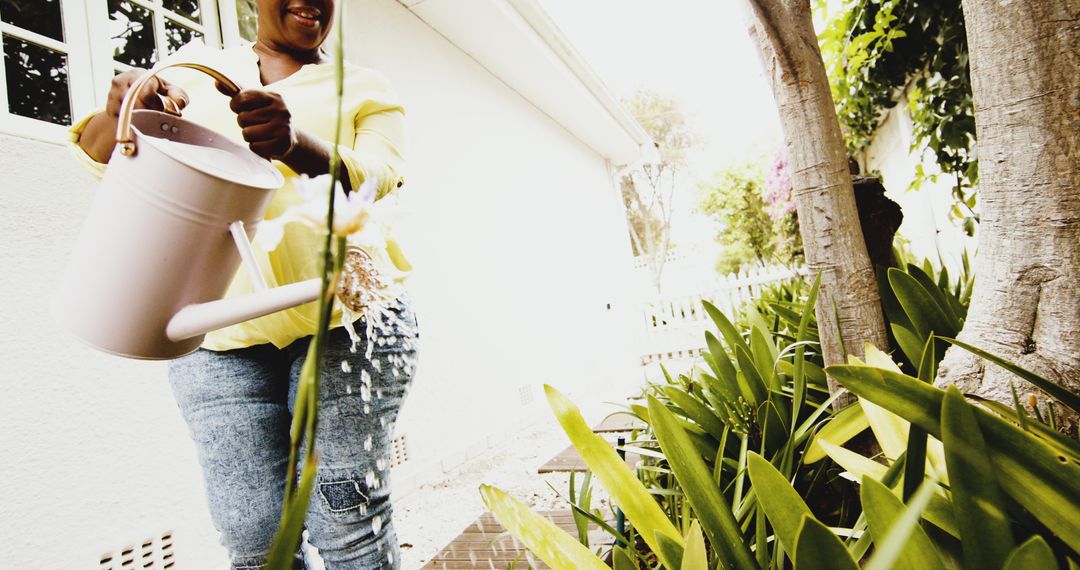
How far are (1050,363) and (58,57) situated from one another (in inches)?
110

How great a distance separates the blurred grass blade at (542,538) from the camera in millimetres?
748

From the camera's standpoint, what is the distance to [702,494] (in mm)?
737

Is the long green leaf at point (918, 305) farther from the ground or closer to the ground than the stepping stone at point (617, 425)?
farther from the ground

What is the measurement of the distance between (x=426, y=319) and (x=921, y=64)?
3.15 metres

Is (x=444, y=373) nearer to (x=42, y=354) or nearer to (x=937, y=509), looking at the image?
(x=42, y=354)

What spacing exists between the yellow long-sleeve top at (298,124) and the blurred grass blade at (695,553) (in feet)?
2.12

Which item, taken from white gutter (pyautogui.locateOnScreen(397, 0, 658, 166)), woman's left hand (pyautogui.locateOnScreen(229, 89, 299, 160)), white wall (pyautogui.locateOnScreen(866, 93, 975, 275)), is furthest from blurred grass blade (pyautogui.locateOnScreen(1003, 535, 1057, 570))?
white gutter (pyautogui.locateOnScreen(397, 0, 658, 166))

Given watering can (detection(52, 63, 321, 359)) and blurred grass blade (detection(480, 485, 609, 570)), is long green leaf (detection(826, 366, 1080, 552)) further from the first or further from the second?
watering can (detection(52, 63, 321, 359))

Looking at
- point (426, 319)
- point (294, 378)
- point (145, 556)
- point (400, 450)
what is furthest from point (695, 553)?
point (426, 319)

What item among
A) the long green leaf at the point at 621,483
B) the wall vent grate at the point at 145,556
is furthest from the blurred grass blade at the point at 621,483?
the wall vent grate at the point at 145,556

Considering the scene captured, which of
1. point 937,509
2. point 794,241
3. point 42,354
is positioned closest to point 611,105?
point 794,241

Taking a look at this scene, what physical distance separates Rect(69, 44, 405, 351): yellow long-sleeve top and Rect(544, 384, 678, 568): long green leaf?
482 millimetres

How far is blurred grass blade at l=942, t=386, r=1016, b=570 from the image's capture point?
1.66ft

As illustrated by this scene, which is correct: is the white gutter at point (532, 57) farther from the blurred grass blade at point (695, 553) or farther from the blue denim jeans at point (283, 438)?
the blurred grass blade at point (695, 553)
